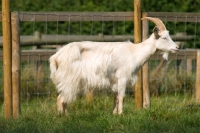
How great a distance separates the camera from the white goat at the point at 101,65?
10.9 m

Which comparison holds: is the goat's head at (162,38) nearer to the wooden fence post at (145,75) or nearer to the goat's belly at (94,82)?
the wooden fence post at (145,75)

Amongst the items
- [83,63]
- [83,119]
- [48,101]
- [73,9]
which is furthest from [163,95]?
[73,9]

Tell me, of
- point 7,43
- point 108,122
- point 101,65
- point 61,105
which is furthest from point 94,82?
point 108,122

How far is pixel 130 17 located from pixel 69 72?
1.71 m

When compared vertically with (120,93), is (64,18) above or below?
above

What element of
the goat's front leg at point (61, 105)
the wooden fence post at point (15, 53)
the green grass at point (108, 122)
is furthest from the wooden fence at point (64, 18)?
the green grass at point (108, 122)

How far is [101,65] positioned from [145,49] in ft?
2.75

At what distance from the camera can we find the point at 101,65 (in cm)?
1095

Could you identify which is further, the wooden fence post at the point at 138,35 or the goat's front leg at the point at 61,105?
the wooden fence post at the point at 138,35

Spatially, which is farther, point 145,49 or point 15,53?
point 145,49

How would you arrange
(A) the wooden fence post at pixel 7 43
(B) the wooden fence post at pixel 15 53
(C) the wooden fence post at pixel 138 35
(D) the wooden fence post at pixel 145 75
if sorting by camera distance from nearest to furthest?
1. (A) the wooden fence post at pixel 7 43
2. (B) the wooden fence post at pixel 15 53
3. (C) the wooden fence post at pixel 138 35
4. (D) the wooden fence post at pixel 145 75

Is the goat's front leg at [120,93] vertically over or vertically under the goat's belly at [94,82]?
under

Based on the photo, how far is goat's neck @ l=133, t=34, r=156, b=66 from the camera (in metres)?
11.2

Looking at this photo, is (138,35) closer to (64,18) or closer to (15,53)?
(64,18)
